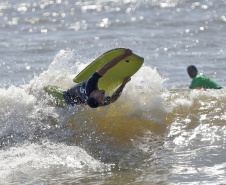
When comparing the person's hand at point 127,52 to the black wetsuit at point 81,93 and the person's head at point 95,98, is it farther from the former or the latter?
the person's head at point 95,98

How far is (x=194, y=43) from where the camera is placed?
1711cm

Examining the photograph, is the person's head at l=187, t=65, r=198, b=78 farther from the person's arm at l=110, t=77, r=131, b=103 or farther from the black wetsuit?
the black wetsuit

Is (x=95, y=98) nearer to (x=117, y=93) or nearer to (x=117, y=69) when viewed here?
(x=117, y=93)

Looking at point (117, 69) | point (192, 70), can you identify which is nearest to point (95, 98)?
point (117, 69)

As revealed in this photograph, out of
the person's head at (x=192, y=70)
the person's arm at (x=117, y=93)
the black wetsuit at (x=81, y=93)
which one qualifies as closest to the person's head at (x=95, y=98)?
the black wetsuit at (x=81, y=93)

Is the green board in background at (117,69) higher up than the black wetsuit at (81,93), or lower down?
higher up

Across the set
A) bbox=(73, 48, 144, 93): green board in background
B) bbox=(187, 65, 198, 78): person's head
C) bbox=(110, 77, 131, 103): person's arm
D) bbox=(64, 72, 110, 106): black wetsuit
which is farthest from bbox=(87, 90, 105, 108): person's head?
bbox=(187, 65, 198, 78): person's head

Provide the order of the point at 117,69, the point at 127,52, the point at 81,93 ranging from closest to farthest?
1. the point at 127,52
2. the point at 81,93
3. the point at 117,69

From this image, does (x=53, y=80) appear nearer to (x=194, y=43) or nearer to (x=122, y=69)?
(x=122, y=69)

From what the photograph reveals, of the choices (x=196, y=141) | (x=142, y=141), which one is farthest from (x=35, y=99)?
(x=196, y=141)

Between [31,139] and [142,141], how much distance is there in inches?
73.4

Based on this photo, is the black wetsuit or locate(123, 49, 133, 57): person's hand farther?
locate(123, 49, 133, 57): person's hand

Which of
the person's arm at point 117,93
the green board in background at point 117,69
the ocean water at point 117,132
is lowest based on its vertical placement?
the ocean water at point 117,132

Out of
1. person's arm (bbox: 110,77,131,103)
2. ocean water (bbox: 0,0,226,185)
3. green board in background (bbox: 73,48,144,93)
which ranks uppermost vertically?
green board in background (bbox: 73,48,144,93)
